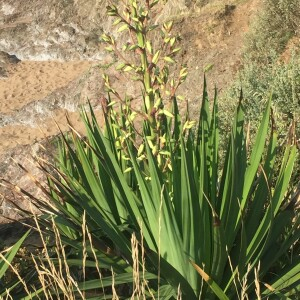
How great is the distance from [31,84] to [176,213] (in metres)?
16.6

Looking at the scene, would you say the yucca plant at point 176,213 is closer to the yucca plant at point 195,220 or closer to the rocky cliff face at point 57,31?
the yucca plant at point 195,220

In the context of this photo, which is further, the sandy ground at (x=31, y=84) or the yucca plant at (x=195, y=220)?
the sandy ground at (x=31, y=84)

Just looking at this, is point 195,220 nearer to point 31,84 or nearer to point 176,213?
point 176,213

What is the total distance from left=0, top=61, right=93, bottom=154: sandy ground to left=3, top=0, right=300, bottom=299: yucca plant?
11965 millimetres

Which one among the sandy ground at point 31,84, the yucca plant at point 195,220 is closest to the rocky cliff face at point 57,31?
the sandy ground at point 31,84

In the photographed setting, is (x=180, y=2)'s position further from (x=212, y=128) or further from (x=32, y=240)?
(x=212, y=128)

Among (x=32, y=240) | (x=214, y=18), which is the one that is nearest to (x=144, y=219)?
(x=32, y=240)

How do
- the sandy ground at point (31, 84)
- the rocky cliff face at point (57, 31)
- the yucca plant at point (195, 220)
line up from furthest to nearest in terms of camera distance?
the rocky cliff face at point (57, 31), the sandy ground at point (31, 84), the yucca plant at point (195, 220)

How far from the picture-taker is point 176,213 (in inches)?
90.0

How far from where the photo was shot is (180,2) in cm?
1399

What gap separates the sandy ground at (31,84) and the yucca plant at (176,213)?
1197 centimetres

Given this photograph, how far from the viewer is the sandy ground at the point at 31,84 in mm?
14727

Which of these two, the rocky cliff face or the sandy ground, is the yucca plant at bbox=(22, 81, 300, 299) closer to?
the sandy ground

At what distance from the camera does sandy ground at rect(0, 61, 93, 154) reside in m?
14.7
